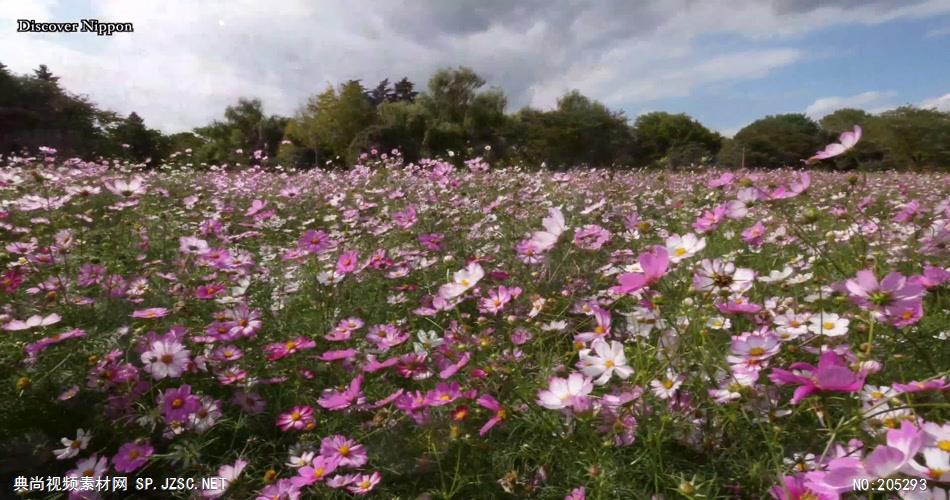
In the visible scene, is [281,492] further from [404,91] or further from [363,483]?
[404,91]

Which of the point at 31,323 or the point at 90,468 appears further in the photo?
the point at 31,323

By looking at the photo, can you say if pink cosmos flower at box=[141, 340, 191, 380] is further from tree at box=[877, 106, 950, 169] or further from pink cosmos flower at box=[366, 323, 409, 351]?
tree at box=[877, 106, 950, 169]

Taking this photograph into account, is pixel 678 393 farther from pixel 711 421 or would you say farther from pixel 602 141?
pixel 602 141

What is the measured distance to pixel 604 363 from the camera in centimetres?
112

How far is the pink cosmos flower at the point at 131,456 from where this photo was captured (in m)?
1.24

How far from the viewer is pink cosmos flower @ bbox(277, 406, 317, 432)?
51.9 inches

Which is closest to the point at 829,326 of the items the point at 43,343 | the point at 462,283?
the point at 462,283

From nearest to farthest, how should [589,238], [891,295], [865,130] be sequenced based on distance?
1. [891,295]
2. [589,238]
3. [865,130]

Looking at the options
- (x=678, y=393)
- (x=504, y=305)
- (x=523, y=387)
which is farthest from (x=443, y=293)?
(x=678, y=393)

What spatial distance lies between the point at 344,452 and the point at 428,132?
58.9ft

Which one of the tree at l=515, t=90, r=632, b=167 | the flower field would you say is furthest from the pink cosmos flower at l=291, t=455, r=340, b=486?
the tree at l=515, t=90, r=632, b=167

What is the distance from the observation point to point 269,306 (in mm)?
1944

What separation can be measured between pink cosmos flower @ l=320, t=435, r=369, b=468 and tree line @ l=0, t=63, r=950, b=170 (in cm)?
973

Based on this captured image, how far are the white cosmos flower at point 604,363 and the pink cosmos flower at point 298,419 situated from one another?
0.63m
